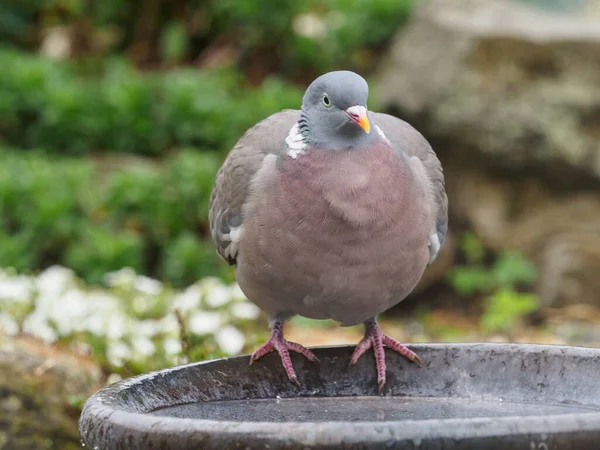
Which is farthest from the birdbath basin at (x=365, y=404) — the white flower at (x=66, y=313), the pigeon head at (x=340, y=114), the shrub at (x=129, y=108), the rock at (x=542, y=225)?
the shrub at (x=129, y=108)

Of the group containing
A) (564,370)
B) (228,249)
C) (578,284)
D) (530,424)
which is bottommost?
(578,284)

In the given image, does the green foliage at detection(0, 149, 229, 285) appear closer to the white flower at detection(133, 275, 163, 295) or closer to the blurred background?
the blurred background

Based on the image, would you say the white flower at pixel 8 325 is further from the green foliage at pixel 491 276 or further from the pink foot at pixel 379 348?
the green foliage at pixel 491 276

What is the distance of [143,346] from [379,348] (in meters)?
1.64

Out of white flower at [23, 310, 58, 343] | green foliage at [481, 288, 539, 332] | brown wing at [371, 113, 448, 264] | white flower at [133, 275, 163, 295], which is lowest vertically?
green foliage at [481, 288, 539, 332]

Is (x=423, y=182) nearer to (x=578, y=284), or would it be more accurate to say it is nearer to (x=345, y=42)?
(x=578, y=284)

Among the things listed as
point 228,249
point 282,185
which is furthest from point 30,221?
point 282,185

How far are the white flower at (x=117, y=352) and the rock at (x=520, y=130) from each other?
3473 millimetres

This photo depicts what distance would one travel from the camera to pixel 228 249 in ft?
10.7

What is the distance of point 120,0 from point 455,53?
3345 mm

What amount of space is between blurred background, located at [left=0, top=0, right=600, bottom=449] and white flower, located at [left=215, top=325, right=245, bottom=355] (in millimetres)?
610

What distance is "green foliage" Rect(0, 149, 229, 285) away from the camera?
6.40 metres

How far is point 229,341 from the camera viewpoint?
14.3 ft

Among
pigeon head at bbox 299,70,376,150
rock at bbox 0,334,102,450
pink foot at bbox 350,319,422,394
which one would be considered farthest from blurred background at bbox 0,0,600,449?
pigeon head at bbox 299,70,376,150
